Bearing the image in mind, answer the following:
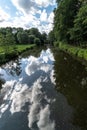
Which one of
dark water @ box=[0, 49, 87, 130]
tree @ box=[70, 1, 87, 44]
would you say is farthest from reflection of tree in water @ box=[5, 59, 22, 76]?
tree @ box=[70, 1, 87, 44]

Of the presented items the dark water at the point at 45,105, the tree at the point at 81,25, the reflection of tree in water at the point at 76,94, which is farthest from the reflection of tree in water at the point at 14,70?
the tree at the point at 81,25

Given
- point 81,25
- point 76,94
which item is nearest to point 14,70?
point 76,94

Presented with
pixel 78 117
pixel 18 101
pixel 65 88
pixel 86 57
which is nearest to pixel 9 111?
pixel 18 101

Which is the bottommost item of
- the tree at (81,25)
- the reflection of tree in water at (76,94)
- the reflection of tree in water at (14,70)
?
the reflection of tree in water at (14,70)

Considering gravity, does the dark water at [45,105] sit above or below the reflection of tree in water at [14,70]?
above

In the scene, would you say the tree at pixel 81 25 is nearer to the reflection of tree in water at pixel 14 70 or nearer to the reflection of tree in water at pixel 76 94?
the reflection of tree in water at pixel 14 70

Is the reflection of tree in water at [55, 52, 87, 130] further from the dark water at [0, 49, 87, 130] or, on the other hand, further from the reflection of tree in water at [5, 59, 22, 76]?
the reflection of tree in water at [5, 59, 22, 76]

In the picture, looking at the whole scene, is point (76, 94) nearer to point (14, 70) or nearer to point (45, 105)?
point (45, 105)

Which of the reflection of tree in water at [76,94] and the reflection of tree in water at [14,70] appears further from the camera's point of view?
the reflection of tree in water at [14,70]

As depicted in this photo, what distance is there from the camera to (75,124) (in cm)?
704

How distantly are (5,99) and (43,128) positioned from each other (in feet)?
13.7

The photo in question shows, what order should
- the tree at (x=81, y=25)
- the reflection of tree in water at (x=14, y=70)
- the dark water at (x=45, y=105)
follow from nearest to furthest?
the dark water at (x=45, y=105), the reflection of tree in water at (x=14, y=70), the tree at (x=81, y=25)

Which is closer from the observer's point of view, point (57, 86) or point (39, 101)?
point (39, 101)

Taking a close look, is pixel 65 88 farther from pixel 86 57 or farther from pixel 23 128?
pixel 86 57
